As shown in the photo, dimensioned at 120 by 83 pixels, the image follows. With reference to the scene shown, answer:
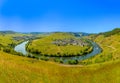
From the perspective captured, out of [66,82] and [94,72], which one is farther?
[94,72]

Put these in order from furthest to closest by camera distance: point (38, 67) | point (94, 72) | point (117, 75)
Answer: point (38, 67) → point (94, 72) → point (117, 75)

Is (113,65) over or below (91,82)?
over

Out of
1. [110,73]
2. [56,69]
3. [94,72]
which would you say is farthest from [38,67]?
[110,73]

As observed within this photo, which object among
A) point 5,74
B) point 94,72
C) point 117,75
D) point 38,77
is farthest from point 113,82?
point 5,74

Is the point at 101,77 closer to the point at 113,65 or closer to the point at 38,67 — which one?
the point at 113,65

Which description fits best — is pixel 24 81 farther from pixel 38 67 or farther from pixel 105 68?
pixel 105 68

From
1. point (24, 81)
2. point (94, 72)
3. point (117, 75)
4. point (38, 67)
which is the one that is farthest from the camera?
point (38, 67)
